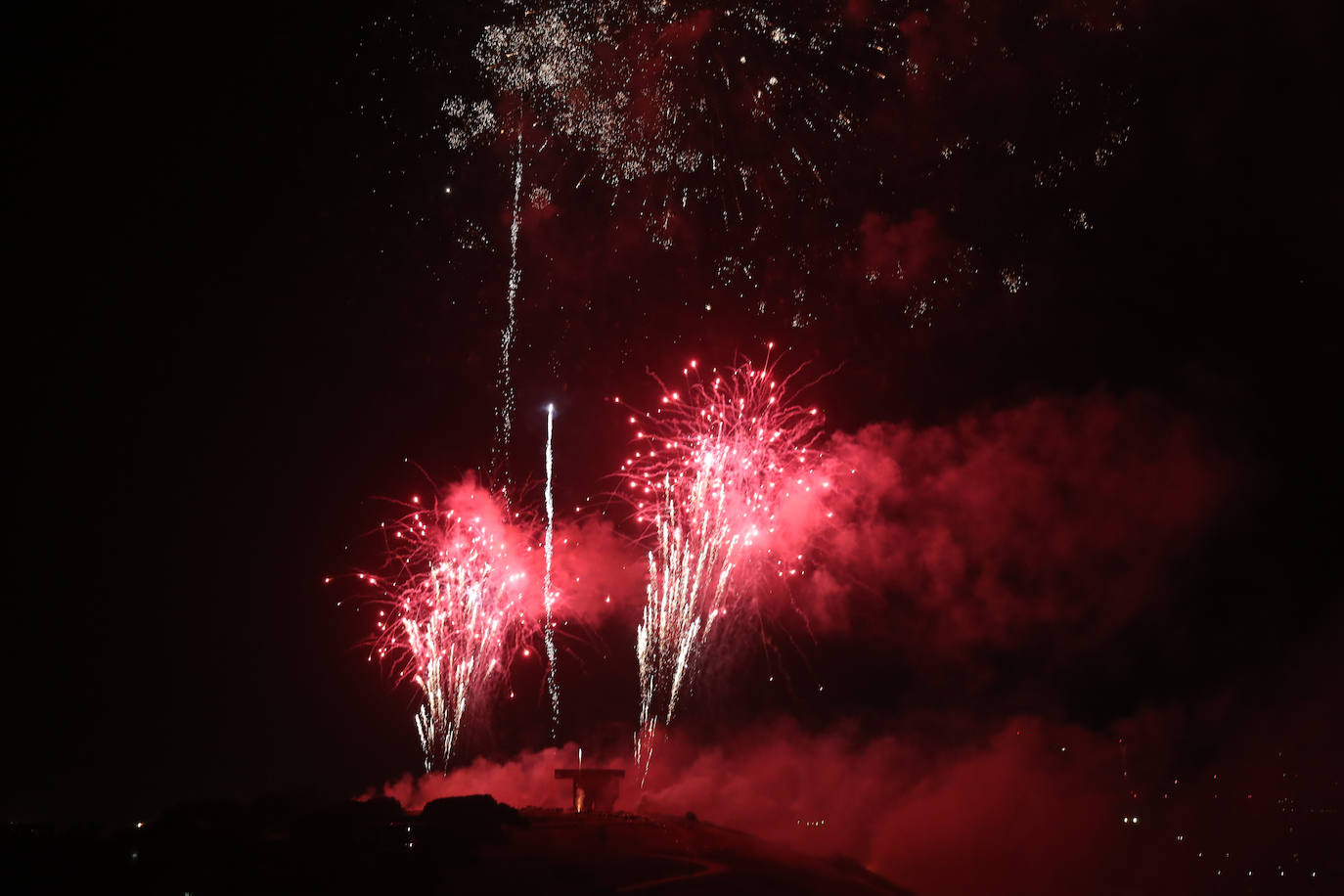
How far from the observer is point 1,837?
36.1ft

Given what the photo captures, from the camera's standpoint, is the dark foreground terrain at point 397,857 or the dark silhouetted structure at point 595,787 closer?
the dark foreground terrain at point 397,857

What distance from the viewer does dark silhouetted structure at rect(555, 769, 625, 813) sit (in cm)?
2080

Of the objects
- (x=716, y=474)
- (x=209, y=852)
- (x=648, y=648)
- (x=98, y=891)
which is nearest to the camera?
(x=98, y=891)

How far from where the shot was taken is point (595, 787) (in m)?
20.9

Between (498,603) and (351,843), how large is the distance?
6.83m

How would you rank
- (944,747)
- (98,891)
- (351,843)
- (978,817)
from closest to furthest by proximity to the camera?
(98,891) → (351,843) → (978,817) → (944,747)

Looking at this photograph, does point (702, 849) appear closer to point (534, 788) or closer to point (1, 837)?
point (1, 837)

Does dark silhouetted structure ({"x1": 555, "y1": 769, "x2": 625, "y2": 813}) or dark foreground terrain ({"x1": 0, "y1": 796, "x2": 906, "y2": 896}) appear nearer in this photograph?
dark foreground terrain ({"x1": 0, "y1": 796, "x2": 906, "y2": 896})

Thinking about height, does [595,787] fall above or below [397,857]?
below

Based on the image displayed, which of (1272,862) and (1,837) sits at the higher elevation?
(1,837)

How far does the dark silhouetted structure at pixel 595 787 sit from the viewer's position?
20797 mm

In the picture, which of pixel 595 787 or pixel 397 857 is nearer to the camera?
pixel 397 857

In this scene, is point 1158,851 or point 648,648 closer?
point 648,648

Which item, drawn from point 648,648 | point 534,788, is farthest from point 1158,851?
point 648,648
